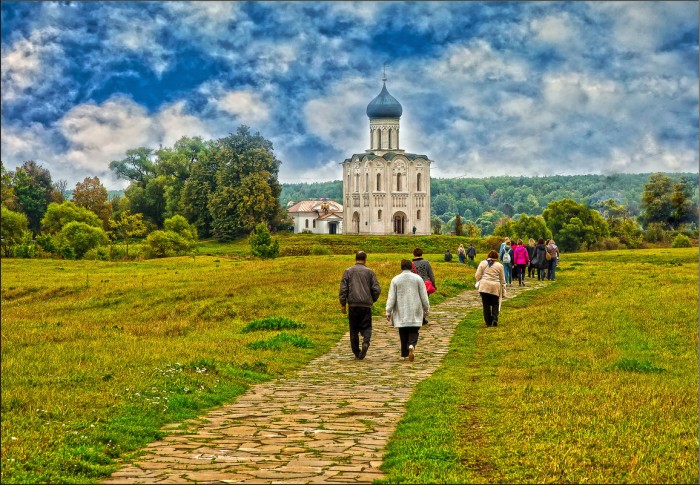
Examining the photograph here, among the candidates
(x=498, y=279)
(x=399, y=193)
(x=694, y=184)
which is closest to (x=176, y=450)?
(x=498, y=279)

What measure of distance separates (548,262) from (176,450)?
26.1m

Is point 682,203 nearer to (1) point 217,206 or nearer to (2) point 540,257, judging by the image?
(1) point 217,206

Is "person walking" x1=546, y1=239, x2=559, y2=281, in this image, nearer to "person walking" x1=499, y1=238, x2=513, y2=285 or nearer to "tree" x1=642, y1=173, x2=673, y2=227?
"person walking" x1=499, y1=238, x2=513, y2=285

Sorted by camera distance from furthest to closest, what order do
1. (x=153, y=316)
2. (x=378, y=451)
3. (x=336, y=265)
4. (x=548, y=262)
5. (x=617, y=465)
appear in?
(x=336, y=265)
(x=548, y=262)
(x=153, y=316)
(x=378, y=451)
(x=617, y=465)

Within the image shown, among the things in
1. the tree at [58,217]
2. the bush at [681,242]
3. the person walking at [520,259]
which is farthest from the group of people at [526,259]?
the bush at [681,242]

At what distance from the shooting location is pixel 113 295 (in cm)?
2856

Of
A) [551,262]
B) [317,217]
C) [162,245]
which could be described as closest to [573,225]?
[162,245]

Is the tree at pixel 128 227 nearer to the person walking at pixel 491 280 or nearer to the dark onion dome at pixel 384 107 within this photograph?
the dark onion dome at pixel 384 107

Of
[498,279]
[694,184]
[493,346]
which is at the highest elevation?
[694,184]

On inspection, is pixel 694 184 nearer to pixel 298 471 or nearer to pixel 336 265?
pixel 336 265

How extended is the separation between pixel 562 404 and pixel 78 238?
175 feet

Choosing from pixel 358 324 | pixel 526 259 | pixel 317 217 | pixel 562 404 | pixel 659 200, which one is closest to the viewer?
pixel 562 404

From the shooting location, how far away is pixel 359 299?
14711 millimetres

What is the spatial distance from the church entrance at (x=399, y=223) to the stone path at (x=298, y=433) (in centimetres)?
9446
